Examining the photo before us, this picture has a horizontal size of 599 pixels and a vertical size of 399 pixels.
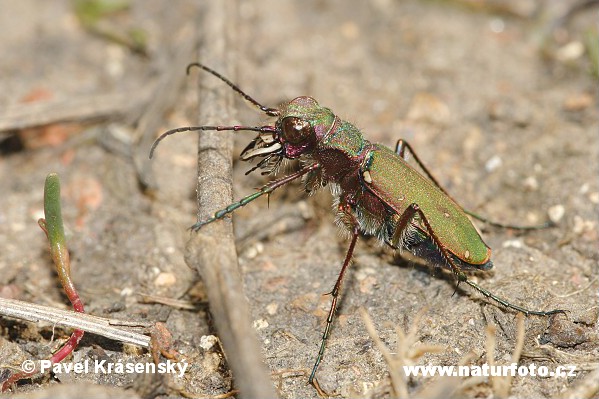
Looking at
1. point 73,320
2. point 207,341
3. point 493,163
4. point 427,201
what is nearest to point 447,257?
point 427,201

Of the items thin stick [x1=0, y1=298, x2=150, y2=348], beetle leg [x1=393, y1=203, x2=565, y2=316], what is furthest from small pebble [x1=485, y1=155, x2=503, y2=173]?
thin stick [x1=0, y1=298, x2=150, y2=348]

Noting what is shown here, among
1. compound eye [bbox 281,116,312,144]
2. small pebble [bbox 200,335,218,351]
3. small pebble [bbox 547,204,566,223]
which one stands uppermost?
compound eye [bbox 281,116,312,144]

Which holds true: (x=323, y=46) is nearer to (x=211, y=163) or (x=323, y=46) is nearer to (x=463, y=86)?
(x=463, y=86)

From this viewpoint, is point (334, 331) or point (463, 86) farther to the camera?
point (463, 86)

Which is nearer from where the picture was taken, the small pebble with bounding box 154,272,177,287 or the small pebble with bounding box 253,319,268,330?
the small pebble with bounding box 253,319,268,330

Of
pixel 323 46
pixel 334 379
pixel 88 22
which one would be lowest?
pixel 334 379

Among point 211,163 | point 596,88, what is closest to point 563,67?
point 596,88

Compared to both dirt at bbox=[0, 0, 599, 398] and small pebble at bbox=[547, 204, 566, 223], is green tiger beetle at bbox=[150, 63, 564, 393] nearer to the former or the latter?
dirt at bbox=[0, 0, 599, 398]
